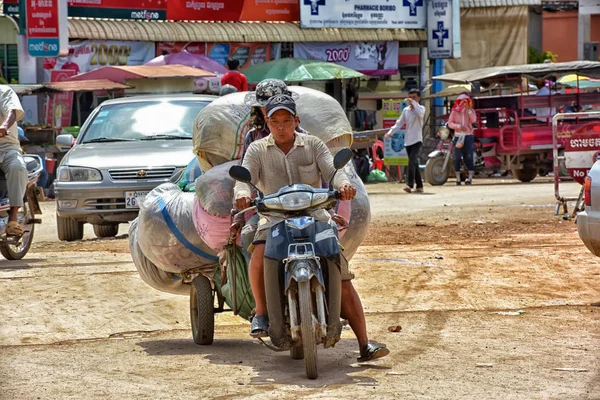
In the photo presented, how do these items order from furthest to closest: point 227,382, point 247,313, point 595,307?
point 595,307 < point 247,313 < point 227,382

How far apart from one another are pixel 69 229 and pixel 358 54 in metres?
18.2

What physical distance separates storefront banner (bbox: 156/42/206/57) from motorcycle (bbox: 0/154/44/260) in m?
15.8

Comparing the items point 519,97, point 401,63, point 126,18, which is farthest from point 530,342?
point 401,63

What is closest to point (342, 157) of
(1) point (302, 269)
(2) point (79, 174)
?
(1) point (302, 269)

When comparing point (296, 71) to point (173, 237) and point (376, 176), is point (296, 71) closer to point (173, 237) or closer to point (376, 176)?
point (376, 176)

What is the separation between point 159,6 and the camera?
29141 mm

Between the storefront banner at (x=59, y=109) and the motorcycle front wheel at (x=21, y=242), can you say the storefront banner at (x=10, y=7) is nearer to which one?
the storefront banner at (x=59, y=109)

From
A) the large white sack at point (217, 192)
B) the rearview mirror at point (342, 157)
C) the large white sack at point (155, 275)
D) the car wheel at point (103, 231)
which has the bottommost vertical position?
the car wheel at point (103, 231)

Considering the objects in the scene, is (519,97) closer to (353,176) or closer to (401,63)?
(401,63)

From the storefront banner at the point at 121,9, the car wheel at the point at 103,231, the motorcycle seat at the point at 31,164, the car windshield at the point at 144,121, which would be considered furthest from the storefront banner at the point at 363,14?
the motorcycle seat at the point at 31,164

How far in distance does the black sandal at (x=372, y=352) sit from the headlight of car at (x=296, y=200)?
919mm

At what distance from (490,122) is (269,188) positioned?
63.1 ft

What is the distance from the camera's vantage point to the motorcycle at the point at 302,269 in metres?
6.48

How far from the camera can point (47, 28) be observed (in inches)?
986
